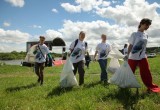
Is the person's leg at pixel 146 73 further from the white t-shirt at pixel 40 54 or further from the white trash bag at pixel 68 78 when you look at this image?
the white t-shirt at pixel 40 54

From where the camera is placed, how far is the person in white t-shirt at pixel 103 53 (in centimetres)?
1060

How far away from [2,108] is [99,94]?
7.72 feet

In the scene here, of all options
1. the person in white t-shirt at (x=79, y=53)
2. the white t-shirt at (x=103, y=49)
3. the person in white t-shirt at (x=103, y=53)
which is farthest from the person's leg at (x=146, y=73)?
the white t-shirt at (x=103, y=49)

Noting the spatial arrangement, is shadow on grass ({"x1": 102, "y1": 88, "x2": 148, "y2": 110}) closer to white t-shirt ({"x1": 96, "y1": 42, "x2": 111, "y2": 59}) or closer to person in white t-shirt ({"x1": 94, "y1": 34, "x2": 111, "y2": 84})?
person in white t-shirt ({"x1": 94, "y1": 34, "x2": 111, "y2": 84})

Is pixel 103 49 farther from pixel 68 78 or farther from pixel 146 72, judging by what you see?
pixel 146 72

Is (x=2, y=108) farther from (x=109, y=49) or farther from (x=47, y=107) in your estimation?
(x=109, y=49)

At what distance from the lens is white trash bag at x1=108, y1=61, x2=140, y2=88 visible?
23.1 feet

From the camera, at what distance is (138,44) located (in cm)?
727

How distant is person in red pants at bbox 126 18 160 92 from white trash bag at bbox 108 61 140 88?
0.28 m

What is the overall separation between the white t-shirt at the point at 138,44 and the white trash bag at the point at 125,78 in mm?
314

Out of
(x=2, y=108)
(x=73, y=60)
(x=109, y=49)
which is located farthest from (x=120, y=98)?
(x=109, y=49)

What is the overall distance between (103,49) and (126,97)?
427 centimetres

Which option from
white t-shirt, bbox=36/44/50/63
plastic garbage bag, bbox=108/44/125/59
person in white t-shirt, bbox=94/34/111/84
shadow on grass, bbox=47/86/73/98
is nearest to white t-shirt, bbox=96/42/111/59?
person in white t-shirt, bbox=94/34/111/84

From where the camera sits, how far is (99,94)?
7230 mm
